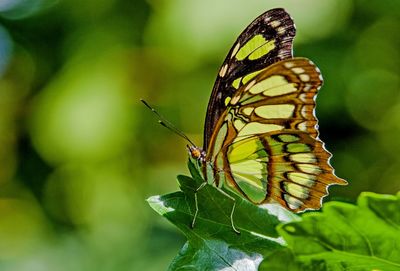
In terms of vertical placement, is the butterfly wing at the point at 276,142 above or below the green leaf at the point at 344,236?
below

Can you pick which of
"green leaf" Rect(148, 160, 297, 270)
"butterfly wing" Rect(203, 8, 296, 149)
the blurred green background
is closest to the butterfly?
"butterfly wing" Rect(203, 8, 296, 149)

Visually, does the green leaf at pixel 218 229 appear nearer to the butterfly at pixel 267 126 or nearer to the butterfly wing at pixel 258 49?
the butterfly at pixel 267 126

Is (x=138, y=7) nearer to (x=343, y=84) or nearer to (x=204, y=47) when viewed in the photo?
(x=204, y=47)

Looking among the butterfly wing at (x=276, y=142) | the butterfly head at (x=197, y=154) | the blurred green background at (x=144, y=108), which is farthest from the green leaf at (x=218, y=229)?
the blurred green background at (x=144, y=108)

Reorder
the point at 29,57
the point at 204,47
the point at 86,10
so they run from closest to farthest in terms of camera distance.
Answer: the point at 204,47 → the point at 86,10 → the point at 29,57

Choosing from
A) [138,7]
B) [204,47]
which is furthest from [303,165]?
[138,7]

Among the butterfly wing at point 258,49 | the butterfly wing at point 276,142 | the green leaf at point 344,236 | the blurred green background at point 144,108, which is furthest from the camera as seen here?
the blurred green background at point 144,108

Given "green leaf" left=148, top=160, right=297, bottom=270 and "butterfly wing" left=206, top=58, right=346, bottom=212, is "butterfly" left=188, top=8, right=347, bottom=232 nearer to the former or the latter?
"butterfly wing" left=206, top=58, right=346, bottom=212
